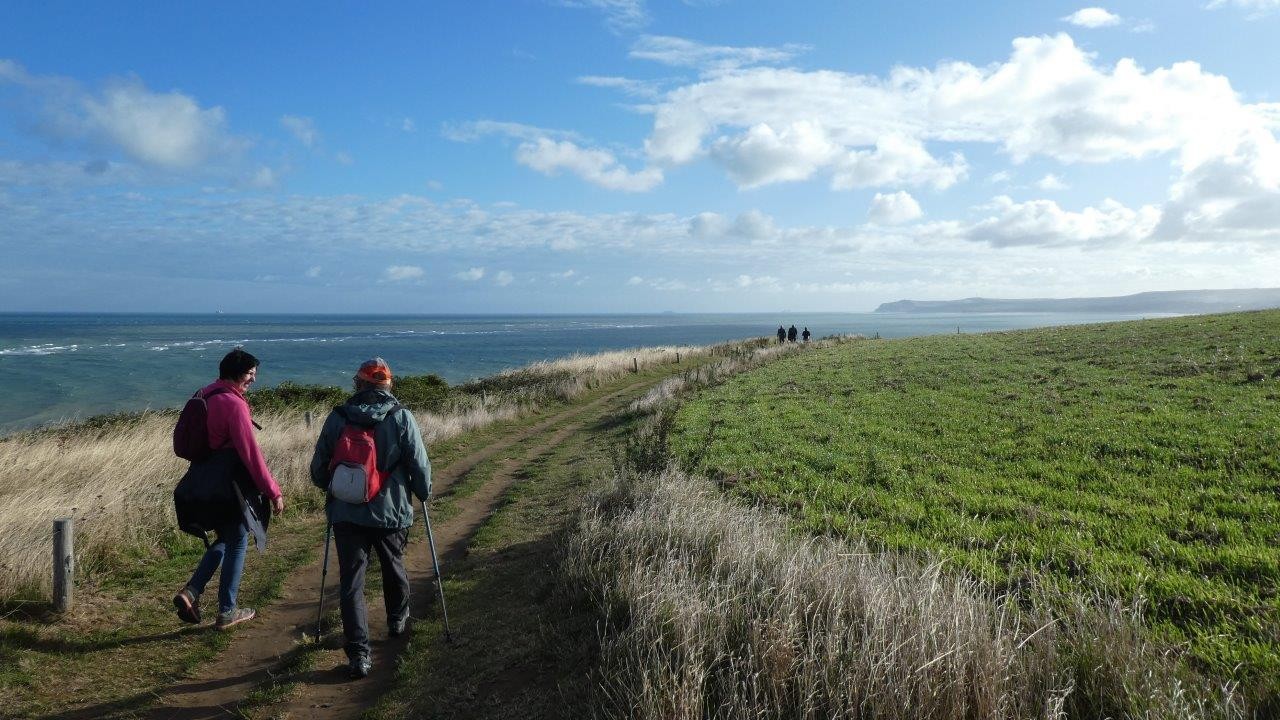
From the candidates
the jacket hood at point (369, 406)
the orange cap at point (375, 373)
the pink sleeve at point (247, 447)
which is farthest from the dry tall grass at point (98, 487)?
the orange cap at point (375, 373)

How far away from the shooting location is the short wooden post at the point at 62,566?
579cm

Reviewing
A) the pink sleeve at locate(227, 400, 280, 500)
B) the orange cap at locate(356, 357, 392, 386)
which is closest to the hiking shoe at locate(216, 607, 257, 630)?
the pink sleeve at locate(227, 400, 280, 500)

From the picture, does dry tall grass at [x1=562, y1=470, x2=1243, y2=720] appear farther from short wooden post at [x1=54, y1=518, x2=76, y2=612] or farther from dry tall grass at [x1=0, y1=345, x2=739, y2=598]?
dry tall grass at [x1=0, y1=345, x2=739, y2=598]

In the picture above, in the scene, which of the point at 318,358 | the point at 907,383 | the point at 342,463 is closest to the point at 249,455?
the point at 342,463

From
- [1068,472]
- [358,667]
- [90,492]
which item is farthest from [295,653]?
[1068,472]

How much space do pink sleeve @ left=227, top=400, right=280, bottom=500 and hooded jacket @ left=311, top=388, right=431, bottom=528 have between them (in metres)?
0.72

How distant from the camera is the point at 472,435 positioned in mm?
16750

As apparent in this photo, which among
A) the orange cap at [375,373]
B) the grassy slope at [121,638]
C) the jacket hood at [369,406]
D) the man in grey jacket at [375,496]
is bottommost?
the grassy slope at [121,638]

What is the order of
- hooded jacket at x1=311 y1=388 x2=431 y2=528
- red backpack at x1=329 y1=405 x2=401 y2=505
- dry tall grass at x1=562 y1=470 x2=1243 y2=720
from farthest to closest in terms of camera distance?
hooded jacket at x1=311 y1=388 x2=431 y2=528
red backpack at x1=329 y1=405 x2=401 y2=505
dry tall grass at x1=562 y1=470 x2=1243 y2=720

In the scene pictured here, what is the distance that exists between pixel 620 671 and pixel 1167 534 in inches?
247

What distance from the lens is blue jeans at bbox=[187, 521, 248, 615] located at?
5.50m

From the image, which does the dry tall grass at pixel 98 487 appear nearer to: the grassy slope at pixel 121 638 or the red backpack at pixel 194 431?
the grassy slope at pixel 121 638

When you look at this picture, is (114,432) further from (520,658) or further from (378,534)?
(520,658)

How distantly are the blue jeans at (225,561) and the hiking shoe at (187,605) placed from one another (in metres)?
0.05
